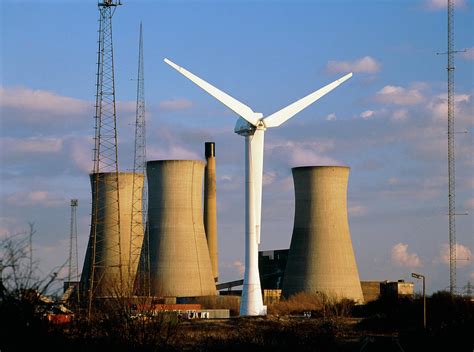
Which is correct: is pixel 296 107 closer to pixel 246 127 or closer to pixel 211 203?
pixel 246 127

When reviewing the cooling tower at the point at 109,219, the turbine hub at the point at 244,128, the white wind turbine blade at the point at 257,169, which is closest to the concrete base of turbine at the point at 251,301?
the white wind turbine blade at the point at 257,169

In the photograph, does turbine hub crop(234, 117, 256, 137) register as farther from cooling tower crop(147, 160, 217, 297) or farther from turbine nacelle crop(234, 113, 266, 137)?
cooling tower crop(147, 160, 217, 297)

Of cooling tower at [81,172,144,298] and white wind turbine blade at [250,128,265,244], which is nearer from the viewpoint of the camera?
white wind turbine blade at [250,128,265,244]

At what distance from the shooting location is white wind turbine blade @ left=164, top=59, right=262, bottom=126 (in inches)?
1604

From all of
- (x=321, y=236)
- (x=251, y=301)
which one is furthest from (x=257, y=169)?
(x=321, y=236)

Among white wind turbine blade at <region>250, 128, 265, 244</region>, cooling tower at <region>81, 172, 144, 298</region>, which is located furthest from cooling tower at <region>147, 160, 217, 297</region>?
white wind turbine blade at <region>250, 128, 265, 244</region>

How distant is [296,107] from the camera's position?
43.0 meters

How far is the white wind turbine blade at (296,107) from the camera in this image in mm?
42906

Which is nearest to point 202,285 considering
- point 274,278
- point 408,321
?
point 274,278

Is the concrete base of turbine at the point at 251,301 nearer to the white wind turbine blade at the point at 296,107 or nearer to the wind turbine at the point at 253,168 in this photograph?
the wind turbine at the point at 253,168

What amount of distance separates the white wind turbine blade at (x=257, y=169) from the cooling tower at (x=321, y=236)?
959cm

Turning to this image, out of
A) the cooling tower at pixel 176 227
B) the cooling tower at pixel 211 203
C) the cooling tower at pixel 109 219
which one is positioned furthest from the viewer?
the cooling tower at pixel 211 203

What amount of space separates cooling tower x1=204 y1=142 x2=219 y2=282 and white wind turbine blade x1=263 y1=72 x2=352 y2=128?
21.7 meters

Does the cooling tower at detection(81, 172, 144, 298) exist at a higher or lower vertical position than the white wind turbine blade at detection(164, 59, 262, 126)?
lower
